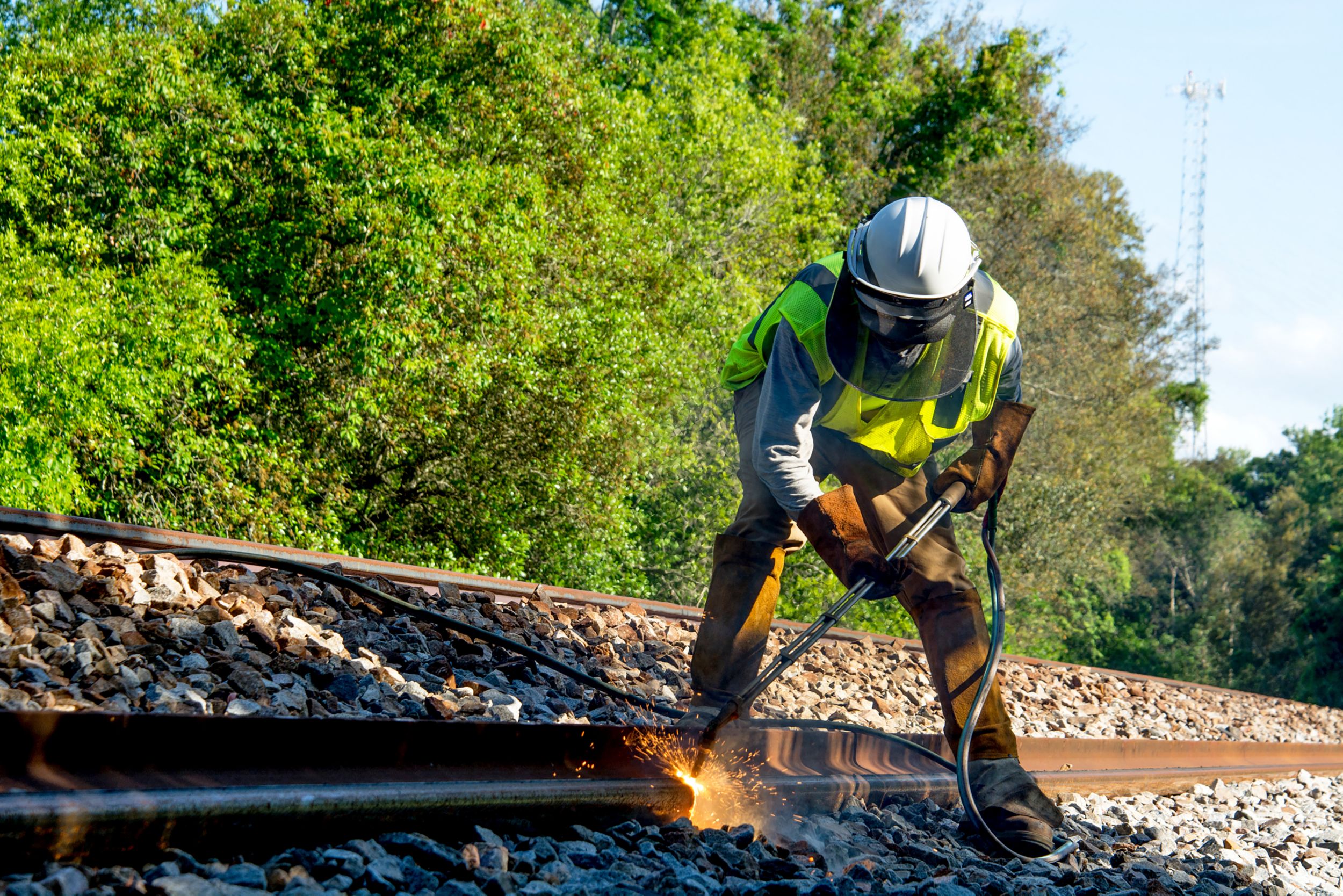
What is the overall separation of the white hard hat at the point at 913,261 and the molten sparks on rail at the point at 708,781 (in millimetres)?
1523

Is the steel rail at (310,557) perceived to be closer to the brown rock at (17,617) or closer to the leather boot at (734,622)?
the brown rock at (17,617)

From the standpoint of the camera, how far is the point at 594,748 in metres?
2.87

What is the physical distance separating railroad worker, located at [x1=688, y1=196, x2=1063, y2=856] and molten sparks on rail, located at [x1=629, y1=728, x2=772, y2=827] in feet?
1.04

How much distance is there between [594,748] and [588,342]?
33.5 feet

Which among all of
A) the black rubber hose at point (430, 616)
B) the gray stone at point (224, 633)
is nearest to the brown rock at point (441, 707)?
the black rubber hose at point (430, 616)

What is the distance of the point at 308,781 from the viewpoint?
2.23m

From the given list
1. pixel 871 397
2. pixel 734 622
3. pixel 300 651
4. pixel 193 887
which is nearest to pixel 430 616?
pixel 300 651

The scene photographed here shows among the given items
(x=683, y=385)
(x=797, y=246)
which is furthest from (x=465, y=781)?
(x=797, y=246)

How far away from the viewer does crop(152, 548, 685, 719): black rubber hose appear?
3738 mm

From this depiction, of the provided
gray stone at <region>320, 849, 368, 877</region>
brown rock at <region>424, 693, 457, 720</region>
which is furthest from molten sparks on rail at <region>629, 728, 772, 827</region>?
gray stone at <region>320, 849, 368, 877</region>

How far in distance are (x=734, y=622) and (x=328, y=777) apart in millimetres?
1794

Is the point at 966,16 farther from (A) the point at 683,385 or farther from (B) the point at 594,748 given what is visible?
(B) the point at 594,748

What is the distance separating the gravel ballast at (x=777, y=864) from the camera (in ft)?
6.19

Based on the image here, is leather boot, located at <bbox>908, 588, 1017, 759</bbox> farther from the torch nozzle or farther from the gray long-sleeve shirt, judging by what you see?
the torch nozzle
